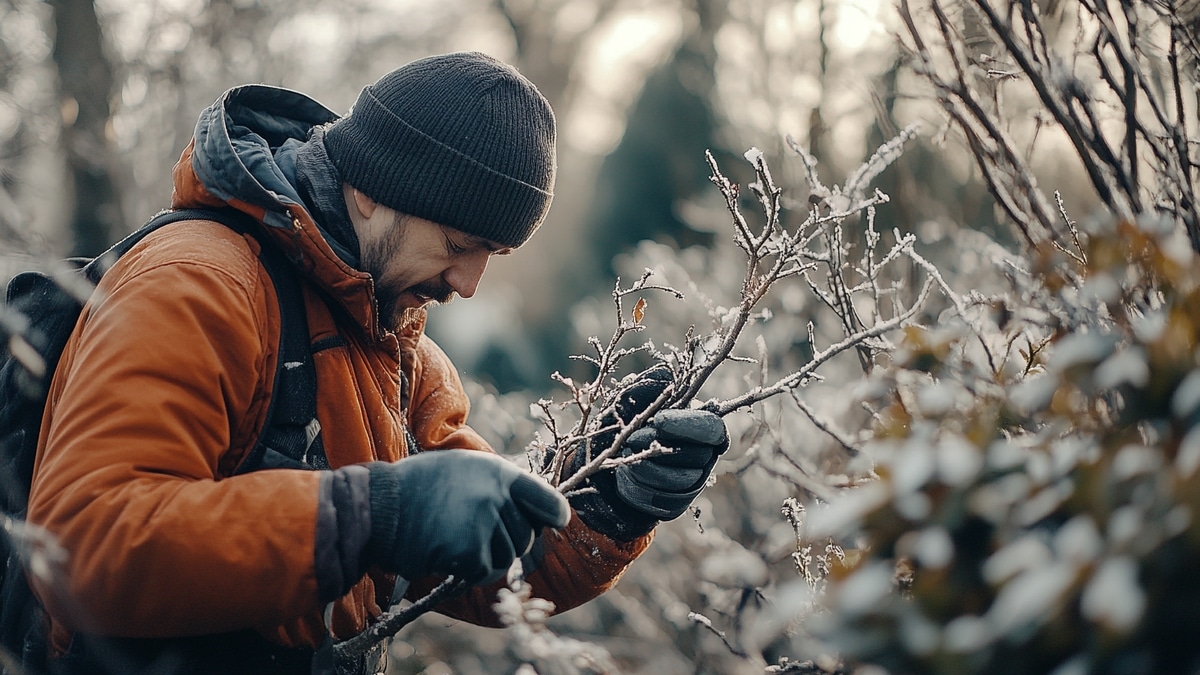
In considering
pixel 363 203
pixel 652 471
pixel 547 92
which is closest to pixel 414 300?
pixel 363 203

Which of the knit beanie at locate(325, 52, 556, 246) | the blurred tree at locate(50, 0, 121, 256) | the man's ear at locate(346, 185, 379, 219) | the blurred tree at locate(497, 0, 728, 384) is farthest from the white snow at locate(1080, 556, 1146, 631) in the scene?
the blurred tree at locate(497, 0, 728, 384)

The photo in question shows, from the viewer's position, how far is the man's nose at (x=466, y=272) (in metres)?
2.19

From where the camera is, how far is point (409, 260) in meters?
2.12

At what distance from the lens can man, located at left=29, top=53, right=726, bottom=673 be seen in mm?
1456

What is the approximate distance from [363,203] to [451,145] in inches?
10.2

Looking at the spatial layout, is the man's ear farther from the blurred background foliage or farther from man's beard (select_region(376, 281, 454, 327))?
the blurred background foliage

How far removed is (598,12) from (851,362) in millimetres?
13690

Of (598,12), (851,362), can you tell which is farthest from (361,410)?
(598,12)

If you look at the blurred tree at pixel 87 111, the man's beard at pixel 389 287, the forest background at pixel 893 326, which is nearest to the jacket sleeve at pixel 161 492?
the forest background at pixel 893 326

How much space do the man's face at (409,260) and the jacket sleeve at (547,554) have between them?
10.8 inches

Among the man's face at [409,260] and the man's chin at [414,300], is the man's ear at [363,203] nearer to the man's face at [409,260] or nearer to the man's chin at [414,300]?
the man's face at [409,260]

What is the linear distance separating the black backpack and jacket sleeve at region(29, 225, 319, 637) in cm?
15

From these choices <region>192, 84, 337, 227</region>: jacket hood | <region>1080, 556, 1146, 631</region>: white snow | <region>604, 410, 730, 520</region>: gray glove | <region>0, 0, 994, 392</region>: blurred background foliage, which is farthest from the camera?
<region>0, 0, 994, 392</region>: blurred background foliage

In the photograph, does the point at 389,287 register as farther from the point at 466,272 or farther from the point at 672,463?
the point at 672,463
